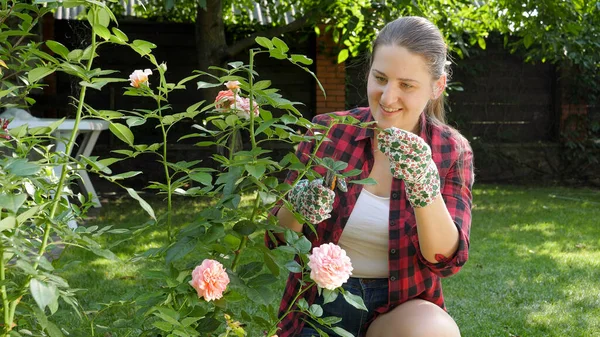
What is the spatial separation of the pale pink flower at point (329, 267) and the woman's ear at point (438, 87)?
863 millimetres

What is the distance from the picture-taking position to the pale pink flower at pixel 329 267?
1446 mm

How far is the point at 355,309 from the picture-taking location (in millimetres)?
2164

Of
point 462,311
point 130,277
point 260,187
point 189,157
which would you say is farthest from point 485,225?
point 260,187

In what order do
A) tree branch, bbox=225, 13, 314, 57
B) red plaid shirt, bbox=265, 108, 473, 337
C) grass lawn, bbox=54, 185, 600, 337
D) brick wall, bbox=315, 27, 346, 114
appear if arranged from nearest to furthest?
red plaid shirt, bbox=265, 108, 473, 337 < grass lawn, bbox=54, 185, 600, 337 < tree branch, bbox=225, 13, 314, 57 < brick wall, bbox=315, 27, 346, 114

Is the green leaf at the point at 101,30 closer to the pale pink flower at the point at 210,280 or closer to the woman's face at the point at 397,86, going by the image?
the pale pink flower at the point at 210,280

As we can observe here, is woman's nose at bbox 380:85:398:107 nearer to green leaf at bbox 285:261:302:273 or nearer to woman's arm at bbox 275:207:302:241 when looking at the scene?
woman's arm at bbox 275:207:302:241

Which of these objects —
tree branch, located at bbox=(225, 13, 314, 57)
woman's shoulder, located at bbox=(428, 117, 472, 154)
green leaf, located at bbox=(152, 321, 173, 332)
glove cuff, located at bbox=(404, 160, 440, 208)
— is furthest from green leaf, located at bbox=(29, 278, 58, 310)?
tree branch, located at bbox=(225, 13, 314, 57)

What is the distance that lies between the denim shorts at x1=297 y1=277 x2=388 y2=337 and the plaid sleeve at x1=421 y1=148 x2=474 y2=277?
16 cm

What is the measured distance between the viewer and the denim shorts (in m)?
2.16

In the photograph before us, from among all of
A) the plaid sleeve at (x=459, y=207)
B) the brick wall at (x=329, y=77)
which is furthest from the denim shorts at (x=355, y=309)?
the brick wall at (x=329, y=77)

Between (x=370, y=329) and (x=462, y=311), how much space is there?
1.69 metres

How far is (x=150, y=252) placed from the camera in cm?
151

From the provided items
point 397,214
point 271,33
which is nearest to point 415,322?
point 397,214

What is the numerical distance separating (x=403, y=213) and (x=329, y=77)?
7294mm
